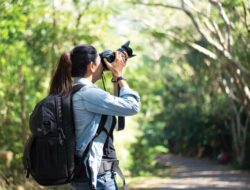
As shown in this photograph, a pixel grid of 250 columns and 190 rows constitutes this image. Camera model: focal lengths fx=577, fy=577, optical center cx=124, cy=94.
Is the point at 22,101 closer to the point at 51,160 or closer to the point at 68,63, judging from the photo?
the point at 68,63

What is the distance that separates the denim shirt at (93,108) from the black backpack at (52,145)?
62 mm

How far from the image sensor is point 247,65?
17.7 m

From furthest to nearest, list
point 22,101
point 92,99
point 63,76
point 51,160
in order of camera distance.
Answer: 1. point 22,101
2. point 63,76
3. point 92,99
4. point 51,160

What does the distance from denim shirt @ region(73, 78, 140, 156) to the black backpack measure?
0.06 metres

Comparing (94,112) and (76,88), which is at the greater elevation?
(76,88)

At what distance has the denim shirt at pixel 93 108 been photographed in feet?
11.1

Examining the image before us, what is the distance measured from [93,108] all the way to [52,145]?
33 cm

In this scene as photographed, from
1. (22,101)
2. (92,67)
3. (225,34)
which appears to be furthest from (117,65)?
(225,34)

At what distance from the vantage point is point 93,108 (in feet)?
11.1

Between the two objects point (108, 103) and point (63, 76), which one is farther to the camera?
point (63, 76)

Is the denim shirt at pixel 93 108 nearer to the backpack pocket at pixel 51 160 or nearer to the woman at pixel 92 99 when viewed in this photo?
the woman at pixel 92 99

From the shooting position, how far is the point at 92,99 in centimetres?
339

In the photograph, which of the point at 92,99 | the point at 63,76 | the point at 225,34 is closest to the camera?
the point at 92,99

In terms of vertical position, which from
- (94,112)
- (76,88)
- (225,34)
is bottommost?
(94,112)
